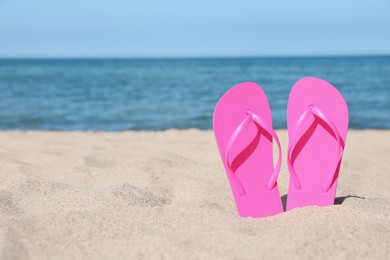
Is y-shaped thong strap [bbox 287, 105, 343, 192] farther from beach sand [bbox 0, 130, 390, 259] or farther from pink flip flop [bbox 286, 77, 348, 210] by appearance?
beach sand [bbox 0, 130, 390, 259]

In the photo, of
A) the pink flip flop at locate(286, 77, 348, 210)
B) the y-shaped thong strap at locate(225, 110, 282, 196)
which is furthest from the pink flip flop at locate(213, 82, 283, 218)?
the pink flip flop at locate(286, 77, 348, 210)

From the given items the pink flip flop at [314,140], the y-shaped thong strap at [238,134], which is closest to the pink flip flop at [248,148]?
the y-shaped thong strap at [238,134]

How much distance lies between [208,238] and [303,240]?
0.29 meters

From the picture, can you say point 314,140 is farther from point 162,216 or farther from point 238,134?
A: point 162,216

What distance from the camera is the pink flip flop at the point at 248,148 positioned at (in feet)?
6.35

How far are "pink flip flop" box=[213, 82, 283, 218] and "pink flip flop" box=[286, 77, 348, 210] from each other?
101 millimetres

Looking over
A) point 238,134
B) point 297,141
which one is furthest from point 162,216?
point 297,141

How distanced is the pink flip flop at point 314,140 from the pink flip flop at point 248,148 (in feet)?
0.33

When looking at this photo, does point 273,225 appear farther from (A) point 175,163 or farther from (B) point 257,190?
(A) point 175,163

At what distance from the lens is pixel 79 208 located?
6.03 feet

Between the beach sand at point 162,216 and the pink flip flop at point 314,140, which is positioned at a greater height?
the pink flip flop at point 314,140

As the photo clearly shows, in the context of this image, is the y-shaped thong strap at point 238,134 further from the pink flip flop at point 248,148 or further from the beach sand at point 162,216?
the beach sand at point 162,216

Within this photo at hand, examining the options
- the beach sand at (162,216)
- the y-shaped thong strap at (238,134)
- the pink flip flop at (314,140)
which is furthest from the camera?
the pink flip flop at (314,140)

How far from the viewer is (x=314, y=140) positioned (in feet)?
6.70
